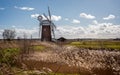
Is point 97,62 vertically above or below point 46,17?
below

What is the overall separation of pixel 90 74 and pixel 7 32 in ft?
307

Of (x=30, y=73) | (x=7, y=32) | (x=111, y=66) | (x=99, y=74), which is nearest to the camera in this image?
(x=30, y=73)

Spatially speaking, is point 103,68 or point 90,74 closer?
point 90,74

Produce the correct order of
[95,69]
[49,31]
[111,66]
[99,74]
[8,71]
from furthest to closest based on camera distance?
[49,31], [111,66], [95,69], [99,74], [8,71]

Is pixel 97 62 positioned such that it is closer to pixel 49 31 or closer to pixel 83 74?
pixel 83 74

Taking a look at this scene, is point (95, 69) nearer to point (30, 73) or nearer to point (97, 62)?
point (97, 62)

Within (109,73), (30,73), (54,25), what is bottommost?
(109,73)

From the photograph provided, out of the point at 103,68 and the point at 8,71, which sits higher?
the point at 8,71

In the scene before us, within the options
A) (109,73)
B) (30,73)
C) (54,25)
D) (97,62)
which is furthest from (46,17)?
(30,73)

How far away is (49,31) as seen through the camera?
68500 millimetres

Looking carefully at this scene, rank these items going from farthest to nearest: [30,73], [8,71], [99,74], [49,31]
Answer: [49,31] < [99,74] < [30,73] < [8,71]

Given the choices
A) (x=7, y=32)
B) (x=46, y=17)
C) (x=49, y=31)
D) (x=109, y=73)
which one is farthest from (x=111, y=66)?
(x=7, y=32)

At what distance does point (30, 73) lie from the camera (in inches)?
578

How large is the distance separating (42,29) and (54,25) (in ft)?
15.4
